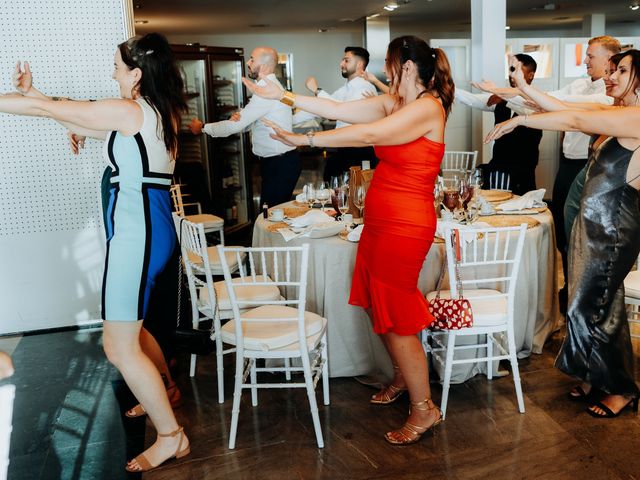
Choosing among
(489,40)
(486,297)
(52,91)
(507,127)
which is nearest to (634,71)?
(507,127)

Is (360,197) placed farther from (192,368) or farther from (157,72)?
(157,72)

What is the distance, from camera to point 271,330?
2.90 metres

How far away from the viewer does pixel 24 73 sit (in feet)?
7.91

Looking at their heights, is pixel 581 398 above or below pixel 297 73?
below

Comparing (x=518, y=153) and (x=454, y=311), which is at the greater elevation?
(x=518, y=153)

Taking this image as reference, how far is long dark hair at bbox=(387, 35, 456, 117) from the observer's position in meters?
2.64

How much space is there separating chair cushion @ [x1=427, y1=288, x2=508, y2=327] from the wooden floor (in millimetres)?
465

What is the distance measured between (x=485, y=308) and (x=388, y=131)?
112 centimetres

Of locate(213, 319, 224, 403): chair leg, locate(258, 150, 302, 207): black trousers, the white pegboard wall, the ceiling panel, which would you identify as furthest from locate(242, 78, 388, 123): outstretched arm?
the ceiling panel

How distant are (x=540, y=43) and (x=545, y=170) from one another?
170 cm

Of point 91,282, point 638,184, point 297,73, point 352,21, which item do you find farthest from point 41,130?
point 297,73

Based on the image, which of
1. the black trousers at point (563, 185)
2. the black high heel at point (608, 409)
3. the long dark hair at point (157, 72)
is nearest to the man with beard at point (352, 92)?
the black trousers at point (563, 185)

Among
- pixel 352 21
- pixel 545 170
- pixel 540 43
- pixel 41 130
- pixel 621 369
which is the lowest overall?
pixel 621 369

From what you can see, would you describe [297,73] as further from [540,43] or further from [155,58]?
[155,58]
